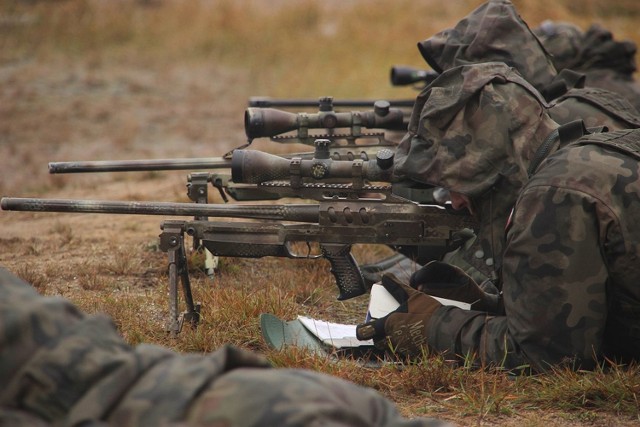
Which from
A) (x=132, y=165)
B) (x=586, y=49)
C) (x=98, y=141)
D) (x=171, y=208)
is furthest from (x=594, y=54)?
(x=98, y=141)

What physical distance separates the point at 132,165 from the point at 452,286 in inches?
107

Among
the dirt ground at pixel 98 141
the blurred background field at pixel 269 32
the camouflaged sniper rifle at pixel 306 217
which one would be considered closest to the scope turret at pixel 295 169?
the camouflaged sniper rifle at pixel 306 217

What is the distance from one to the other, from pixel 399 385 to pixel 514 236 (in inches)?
31.4

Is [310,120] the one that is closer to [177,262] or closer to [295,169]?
[295,169]

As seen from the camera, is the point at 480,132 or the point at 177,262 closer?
the point at 480,132

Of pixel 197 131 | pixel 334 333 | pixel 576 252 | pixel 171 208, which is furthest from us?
Result: pixel 197 131

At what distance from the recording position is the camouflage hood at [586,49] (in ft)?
26.8

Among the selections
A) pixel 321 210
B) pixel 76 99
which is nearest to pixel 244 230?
pixel 321 210

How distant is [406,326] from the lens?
4246mm

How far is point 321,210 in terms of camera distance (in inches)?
193

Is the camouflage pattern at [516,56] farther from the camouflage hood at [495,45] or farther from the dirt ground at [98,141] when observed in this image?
the dirt ground at [98,141]

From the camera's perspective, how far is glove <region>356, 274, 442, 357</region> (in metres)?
4.23

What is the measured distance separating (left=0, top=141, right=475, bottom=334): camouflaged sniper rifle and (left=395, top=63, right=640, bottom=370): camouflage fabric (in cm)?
49

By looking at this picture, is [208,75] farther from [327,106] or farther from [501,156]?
[501,156]
